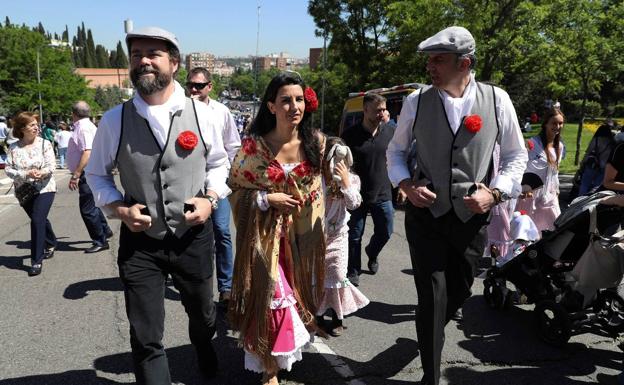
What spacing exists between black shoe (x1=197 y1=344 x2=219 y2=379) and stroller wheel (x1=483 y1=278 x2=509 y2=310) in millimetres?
2524

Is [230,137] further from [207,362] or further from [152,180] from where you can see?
[207,362]

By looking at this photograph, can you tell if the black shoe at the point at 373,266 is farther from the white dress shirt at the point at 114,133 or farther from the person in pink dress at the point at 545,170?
the white dress shirt at the point at 114,133

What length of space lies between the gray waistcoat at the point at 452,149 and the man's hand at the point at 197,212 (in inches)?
50.6

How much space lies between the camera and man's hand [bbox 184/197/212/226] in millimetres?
2844

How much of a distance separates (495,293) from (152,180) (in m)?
3.20

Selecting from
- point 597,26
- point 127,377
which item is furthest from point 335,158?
point 597,26

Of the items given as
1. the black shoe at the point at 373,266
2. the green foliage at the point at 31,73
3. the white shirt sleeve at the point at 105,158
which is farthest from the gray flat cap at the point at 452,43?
the green foliage at the point at 31,73

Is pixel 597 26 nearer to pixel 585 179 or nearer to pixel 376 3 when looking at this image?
pixel 585 179

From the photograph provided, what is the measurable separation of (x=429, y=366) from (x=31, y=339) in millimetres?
2985

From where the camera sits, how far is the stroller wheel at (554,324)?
378 cm

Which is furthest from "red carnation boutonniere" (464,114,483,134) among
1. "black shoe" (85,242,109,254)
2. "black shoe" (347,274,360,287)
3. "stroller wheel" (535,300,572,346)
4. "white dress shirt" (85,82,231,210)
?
"black shoe" (85,242,109,254)

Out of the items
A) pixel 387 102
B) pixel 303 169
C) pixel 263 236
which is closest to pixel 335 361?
pixel 263 236

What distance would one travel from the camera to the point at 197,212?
113 inches

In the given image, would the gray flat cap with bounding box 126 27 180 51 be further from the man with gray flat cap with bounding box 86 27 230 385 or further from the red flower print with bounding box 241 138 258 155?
the red flower print with bounding box 241 138 258 155
